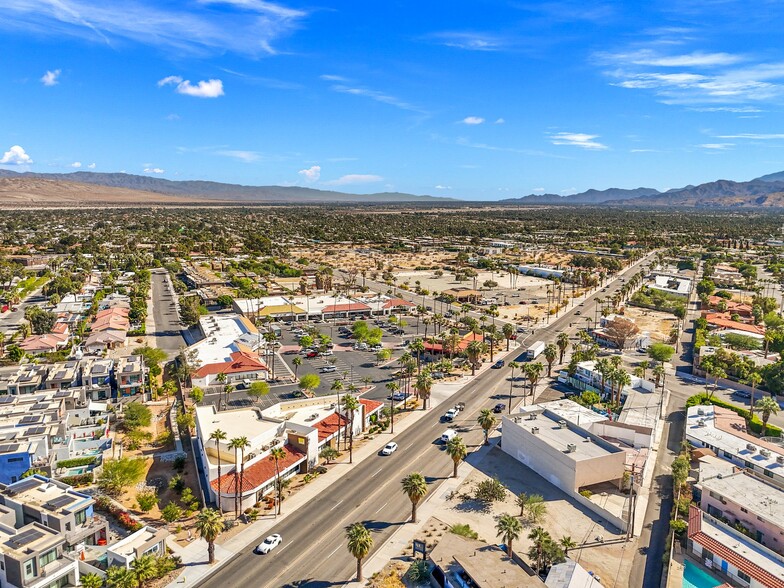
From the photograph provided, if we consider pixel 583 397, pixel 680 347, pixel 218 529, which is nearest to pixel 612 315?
pixel 680 347

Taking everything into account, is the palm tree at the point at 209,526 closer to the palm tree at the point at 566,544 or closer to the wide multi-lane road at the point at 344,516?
the wide multi-lane road at the point at 344,516

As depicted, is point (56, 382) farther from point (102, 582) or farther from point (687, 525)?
point (687, 525)

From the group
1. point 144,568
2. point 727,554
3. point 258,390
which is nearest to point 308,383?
point 258,390

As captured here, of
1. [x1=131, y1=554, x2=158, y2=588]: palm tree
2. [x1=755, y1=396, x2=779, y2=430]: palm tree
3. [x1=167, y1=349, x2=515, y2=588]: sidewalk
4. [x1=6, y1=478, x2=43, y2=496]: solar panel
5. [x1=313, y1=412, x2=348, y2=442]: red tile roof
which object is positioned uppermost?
[x1=755, y1=396, x2=779, y2=430]: palm tree

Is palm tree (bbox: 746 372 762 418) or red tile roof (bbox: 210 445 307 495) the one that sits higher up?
palm tree (bbox: 746 372 762 418)

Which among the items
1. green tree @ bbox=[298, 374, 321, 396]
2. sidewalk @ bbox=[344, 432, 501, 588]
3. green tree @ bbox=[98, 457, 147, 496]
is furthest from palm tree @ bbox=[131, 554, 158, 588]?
green tree @ bbox=[298, 374, 321, 396]

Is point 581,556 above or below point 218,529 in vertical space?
below

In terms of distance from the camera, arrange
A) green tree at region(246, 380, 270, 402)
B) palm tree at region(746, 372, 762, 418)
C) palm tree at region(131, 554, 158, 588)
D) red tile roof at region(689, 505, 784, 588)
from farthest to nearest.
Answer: green tree at region(246, 380, 270, 402)
palm tree at region(746, 372, 762, 418)
red tile roof at region(689, 505, 784, 588)
palm tree at region(131, 554, 158, 588)

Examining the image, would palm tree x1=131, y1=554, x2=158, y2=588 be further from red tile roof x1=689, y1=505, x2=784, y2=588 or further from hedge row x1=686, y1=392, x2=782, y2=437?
hedge row x1=686, y1=392, x2=782, y2=437
